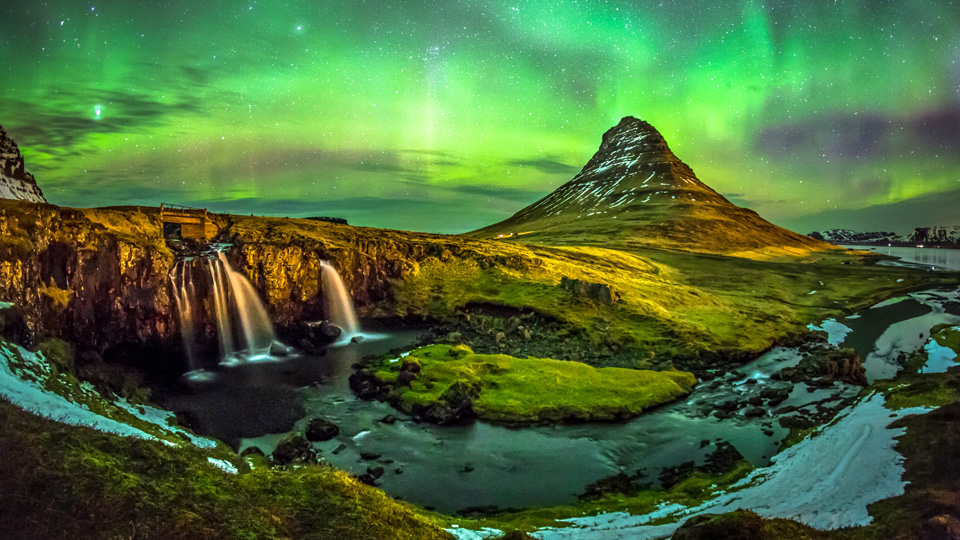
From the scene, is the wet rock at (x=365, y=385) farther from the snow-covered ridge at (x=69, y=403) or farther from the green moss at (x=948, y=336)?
the green moss at (x=948, y=336)

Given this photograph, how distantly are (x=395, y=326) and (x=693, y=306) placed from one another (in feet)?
162

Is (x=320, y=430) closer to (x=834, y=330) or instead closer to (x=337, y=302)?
(x=337, y=302)

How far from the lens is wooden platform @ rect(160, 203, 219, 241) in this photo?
234 ft

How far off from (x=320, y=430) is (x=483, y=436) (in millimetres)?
12302

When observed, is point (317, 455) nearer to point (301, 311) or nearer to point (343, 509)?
point (343, 509)

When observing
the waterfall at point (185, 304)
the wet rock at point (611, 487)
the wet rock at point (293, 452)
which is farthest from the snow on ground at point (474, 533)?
the waterfall at point (185, 304)

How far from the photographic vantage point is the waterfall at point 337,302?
77000 millimetres

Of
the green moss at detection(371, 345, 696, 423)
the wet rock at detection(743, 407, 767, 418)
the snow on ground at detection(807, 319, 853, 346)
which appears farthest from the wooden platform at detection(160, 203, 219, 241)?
the snow on ground at detection(807, 319, 853, 346)

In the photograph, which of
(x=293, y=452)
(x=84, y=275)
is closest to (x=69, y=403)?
(x=293, y=452)

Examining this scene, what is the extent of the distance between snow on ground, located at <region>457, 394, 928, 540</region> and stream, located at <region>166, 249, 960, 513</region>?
3723 millimetres

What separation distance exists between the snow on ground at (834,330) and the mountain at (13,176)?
157 m

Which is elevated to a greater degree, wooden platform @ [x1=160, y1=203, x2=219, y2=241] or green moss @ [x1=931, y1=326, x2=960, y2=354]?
wooden platform @ [x1=160, y1=203, x2=219, y2=241]

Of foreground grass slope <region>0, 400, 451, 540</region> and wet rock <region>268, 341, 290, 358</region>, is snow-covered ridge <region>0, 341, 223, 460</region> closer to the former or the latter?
foreground grass slope <region>0, 400, 451, 540</region>

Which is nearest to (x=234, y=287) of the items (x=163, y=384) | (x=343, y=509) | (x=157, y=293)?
(x=157, y=293)
